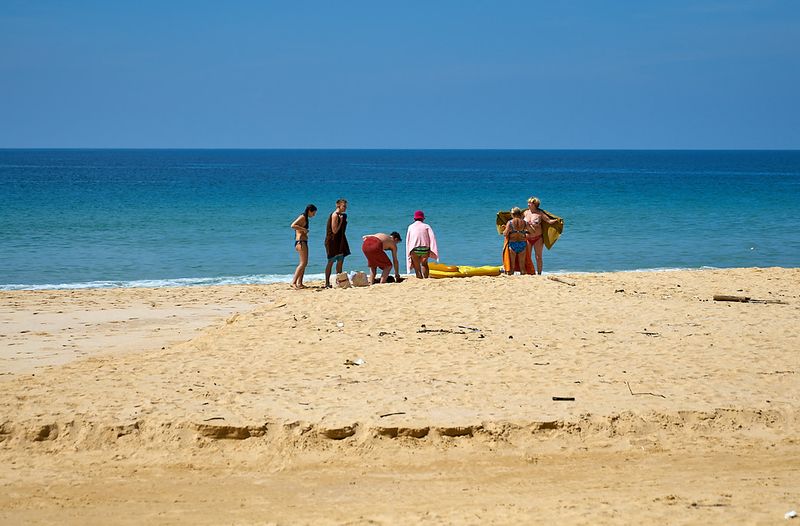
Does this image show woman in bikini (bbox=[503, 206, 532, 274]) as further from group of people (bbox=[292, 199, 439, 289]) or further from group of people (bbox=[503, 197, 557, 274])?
group of people (bbox=[292, 199, 439, 289])

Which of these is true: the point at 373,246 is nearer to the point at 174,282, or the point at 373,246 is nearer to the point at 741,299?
the point at 741,299

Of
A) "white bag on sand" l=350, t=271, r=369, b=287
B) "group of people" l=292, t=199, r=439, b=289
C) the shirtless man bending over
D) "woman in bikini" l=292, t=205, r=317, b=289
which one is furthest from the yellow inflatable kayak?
"woman in bikini" l=292, t=205, r=317, b=289

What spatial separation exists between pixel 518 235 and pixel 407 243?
181cm

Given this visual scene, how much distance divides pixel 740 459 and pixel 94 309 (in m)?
10.2

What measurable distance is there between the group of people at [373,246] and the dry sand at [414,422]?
3.03m

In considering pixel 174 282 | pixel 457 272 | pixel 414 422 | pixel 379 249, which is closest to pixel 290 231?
pixel 174 282

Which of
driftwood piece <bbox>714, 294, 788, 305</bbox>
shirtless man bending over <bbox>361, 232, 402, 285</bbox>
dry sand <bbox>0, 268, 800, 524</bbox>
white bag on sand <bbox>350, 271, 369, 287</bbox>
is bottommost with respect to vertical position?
dry sand <bbox>0, 268, 800, 524</bbox>

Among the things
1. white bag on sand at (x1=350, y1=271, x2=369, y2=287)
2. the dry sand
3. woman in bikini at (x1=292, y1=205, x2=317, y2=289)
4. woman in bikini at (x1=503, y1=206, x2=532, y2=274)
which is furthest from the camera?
woman in bikini at (x1=503, y1=206, x2=532, y2=274)

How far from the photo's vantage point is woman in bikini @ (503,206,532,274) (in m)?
14.5

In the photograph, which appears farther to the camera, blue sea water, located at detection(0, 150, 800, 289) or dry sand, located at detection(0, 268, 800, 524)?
blue sea water, located at detection(0, 150, 800, 289)

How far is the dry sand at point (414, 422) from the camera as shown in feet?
Result: 19.3

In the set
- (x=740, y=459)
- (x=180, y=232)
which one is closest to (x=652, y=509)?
(x=740, y=459)

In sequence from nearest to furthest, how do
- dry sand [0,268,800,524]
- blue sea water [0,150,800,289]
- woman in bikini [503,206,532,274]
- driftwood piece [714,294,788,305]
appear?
dry sand [0,268,800,524] → driftwood piece [714,294,788,305] → woman in bikini [503,206,532,274] → blue sea water [0,150,800,289]

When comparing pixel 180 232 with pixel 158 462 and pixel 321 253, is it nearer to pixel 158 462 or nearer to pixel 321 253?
pixel 321 253
